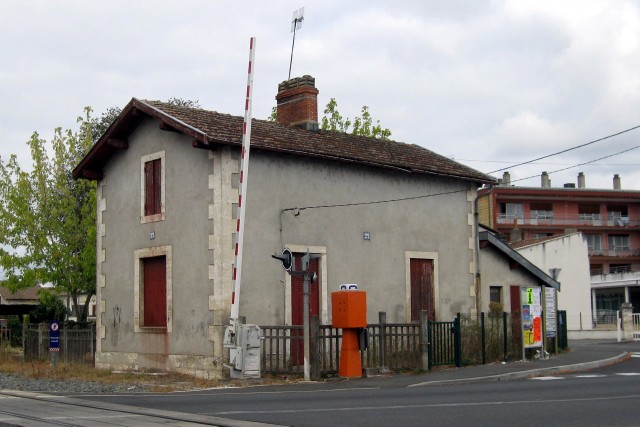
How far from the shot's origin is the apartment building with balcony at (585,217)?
7300 cm

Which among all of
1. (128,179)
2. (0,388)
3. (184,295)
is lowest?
(0,388)

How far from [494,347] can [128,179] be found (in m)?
11.0

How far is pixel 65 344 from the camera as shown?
24859 mm

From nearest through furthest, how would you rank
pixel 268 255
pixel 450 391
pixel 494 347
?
pixel 450 391 < pixel 268 255 < pixel 494 347

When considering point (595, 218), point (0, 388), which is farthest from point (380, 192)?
point (595, 218)

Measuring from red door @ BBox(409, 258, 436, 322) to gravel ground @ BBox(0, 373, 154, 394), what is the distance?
8628mm

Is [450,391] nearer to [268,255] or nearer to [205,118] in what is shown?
[268,255]

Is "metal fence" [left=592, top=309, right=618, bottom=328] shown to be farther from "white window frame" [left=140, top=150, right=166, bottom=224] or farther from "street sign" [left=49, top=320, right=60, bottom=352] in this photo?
"street sign" [left=49, top=320, right=60, bottom=352]

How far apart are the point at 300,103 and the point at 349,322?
328 inches

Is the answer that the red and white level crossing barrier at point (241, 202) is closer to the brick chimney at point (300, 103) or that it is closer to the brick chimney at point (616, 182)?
the brick chimney at point (300, 103)

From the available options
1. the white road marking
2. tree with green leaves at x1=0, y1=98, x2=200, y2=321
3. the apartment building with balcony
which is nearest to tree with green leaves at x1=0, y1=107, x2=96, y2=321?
tree with green leaves at x1=0, y1=98, x2=200, y2=321

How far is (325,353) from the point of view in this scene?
18.8 metres

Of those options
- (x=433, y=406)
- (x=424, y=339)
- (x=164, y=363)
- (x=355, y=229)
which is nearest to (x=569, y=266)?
(x=355, y=229)

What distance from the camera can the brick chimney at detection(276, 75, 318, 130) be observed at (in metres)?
24.0
